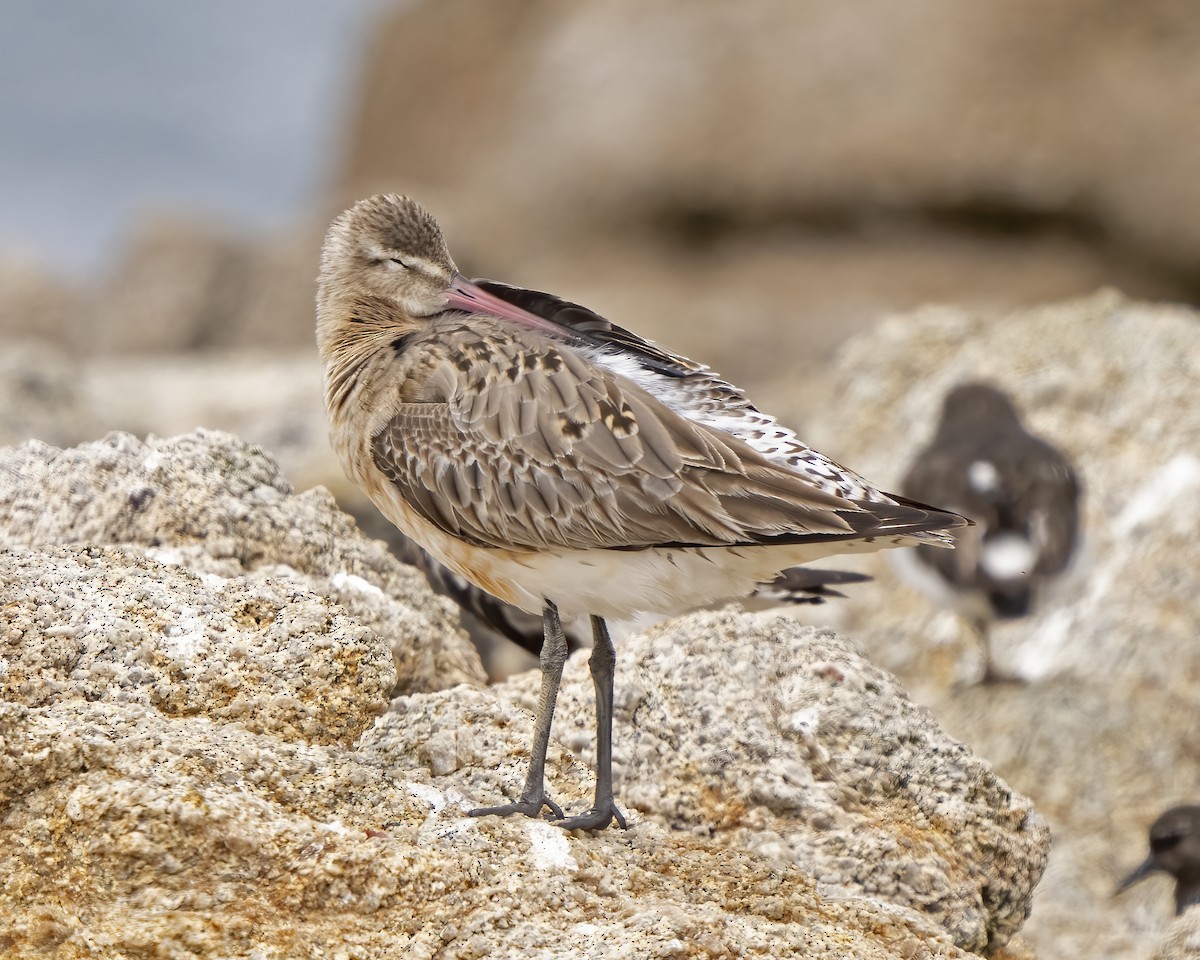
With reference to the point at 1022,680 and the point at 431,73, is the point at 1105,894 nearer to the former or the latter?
the point at 1022,680

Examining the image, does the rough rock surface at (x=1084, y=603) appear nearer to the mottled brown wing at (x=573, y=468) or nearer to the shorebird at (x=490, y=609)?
the shorebird at (x=490, y=609)

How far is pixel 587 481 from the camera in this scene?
6.12m

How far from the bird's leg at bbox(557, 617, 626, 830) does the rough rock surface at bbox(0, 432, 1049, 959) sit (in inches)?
5.1

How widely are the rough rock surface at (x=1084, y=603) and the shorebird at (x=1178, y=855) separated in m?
0.22

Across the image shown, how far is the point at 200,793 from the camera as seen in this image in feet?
16.8

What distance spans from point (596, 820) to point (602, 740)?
0.37 m

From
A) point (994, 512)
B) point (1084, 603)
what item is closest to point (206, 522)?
point (994, 512)

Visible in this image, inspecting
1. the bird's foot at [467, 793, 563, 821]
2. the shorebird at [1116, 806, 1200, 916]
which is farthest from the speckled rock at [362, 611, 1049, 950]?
the shorebird at [1116, 806, 1200, 916]

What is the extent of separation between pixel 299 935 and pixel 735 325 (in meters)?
23.6

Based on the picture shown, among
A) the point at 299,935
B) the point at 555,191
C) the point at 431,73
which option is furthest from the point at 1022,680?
the point at 431,73

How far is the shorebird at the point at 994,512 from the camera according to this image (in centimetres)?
1111

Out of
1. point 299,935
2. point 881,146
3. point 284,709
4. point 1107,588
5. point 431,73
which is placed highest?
point 431,73

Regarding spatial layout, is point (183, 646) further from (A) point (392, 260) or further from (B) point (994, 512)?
(B) point (994, 512)

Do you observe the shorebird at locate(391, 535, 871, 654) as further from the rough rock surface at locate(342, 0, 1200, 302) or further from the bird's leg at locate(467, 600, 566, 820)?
the rough rock surface at locate(342, 0, 1200, 302)
